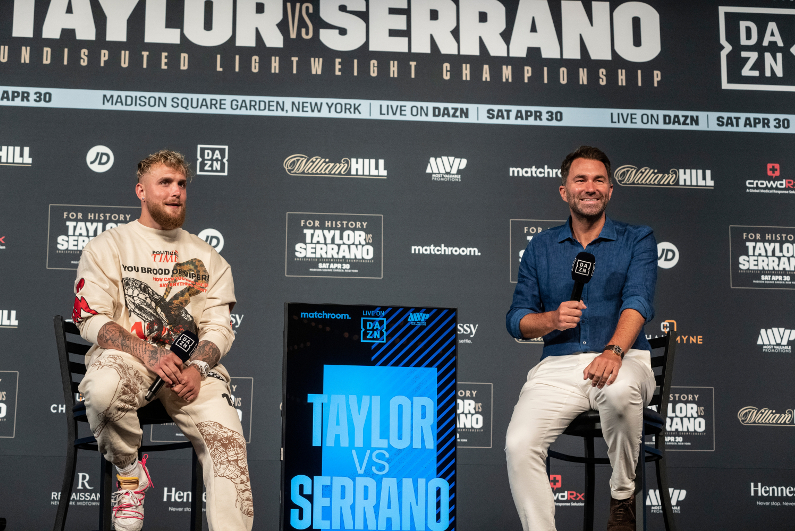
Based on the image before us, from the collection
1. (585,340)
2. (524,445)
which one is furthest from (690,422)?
(524,445)

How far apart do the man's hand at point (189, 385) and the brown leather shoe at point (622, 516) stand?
59.0 inches

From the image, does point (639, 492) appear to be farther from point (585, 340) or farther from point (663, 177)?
Result: point (663, 177)

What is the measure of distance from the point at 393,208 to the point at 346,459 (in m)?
2.34

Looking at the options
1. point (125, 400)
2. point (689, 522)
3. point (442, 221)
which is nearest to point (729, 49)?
point (442, 221)

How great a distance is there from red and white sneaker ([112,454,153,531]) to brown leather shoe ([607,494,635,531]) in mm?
1606

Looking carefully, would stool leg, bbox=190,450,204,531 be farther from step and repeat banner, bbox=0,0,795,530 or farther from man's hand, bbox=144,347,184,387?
Answer: step and repeat banner, bbox=0,0,795,530

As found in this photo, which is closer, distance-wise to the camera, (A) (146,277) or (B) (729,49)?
(A) (146,277)

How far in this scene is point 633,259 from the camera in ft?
9.76

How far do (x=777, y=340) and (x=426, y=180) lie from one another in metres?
2.23

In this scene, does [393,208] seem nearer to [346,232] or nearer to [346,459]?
[346,232]

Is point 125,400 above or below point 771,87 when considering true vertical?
below

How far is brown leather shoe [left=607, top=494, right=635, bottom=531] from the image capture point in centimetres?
265

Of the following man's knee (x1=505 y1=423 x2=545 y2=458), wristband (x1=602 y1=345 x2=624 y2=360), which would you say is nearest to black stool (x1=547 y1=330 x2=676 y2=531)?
man's knee (x1=505 y1=423 x2=545 y2=458)

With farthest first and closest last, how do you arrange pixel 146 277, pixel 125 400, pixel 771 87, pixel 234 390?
1. pixel 771 87
2. pixel 234 390
3. pixel 146 277
4. pixel 125 400
